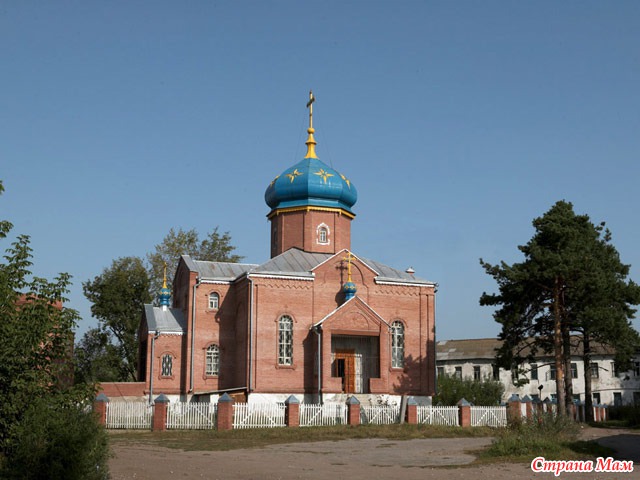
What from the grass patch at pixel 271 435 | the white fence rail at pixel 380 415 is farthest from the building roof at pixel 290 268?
the grass patch at pixel 271 435

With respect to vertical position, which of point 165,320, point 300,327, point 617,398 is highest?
point 165,320

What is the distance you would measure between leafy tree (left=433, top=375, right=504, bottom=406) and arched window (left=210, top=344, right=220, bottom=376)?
656 inches

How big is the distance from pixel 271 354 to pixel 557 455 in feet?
49.1

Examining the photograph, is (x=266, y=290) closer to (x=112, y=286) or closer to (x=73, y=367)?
(x=112, y=286)

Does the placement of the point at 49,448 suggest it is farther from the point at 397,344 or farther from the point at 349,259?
the point at 397,344

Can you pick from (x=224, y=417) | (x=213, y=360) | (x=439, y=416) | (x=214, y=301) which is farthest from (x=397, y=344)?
(x=224, y=417)

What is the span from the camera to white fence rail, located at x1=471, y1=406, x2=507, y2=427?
26.3m

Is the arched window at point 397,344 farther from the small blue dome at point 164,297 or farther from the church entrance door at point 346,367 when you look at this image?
the small blue dome at point 164,297

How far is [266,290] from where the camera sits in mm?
30219

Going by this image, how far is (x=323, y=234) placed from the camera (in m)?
34.2

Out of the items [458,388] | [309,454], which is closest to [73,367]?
[309,454]

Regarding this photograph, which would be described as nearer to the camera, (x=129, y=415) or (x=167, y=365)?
(x=129, y=415)

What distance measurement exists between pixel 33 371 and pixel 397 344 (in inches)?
867

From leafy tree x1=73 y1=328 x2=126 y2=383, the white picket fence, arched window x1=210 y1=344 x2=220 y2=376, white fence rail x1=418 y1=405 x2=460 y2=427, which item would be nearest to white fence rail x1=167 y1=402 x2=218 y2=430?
the white picket fence
